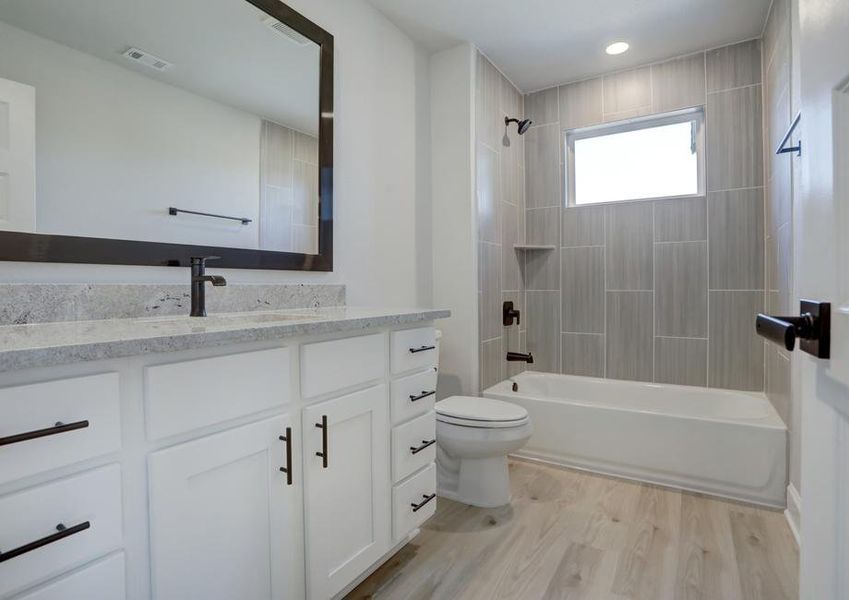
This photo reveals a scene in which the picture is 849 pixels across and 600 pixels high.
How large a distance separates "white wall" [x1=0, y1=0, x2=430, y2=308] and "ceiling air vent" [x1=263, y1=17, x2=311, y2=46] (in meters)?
0.13

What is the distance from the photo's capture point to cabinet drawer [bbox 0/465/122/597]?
2.35ft

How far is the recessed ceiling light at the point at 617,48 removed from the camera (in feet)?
9.10

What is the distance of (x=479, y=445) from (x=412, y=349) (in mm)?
729

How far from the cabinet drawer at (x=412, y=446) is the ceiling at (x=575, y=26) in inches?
82.9

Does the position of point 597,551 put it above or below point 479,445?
below

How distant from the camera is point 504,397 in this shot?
283 centimetres

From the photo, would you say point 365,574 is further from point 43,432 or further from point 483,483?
point 43,432

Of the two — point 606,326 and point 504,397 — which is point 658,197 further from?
point 504,397

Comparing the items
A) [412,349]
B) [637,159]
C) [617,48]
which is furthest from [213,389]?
[637,159]

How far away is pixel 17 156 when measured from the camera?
3.88 feet

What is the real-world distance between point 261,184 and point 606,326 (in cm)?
248

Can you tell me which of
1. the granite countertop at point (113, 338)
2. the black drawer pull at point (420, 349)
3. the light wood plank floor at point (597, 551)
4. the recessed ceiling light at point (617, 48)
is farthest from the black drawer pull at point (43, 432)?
the recessed ceiling light at point (617, 48)

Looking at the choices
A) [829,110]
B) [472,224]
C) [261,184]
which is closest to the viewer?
[829,110]

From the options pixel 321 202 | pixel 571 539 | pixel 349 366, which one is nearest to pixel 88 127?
pixel 321 202
